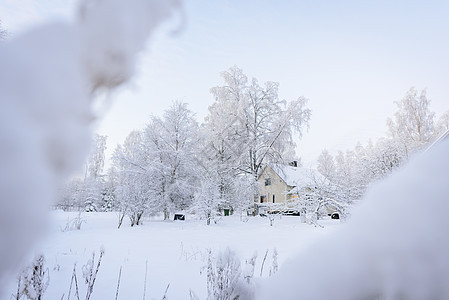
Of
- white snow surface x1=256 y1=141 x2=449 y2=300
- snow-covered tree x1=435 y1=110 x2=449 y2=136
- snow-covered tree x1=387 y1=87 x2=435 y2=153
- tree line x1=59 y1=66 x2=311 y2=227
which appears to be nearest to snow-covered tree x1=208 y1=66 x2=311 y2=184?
tree line x1=59 y1=66 x2=311 y2=227

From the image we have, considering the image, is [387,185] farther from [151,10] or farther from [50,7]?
[50,7]

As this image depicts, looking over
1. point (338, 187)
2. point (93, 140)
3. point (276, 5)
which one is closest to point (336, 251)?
point (93, 140)

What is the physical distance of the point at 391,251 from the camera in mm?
454

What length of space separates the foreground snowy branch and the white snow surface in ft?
1.61

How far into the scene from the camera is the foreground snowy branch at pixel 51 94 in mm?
307

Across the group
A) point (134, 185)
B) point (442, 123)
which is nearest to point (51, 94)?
point (134, 185)

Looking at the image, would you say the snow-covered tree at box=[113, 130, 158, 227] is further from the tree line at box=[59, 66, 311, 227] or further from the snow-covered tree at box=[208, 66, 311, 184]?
the snow-covered tree at box=[208, 66, 311, 184]

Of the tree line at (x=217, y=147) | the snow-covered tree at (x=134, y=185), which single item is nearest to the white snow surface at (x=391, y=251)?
the snow-covered tree at (x=134, y=185)

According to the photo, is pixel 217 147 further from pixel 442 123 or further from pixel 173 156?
pixel 442 123

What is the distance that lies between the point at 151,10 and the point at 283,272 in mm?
678

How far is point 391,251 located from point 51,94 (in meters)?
0.67

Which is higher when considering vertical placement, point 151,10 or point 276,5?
point 276,5

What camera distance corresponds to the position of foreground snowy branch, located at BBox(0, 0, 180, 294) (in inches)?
12.1

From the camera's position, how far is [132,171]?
11.7 metres
